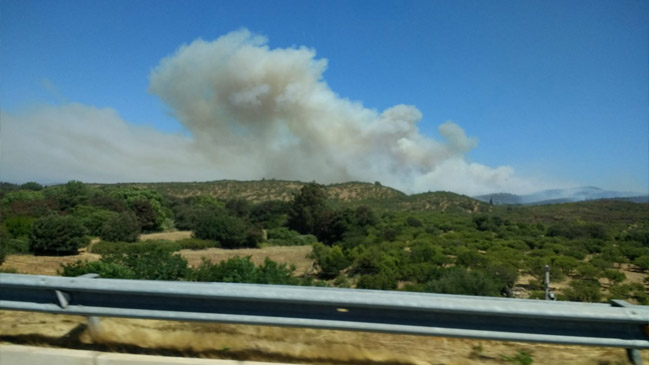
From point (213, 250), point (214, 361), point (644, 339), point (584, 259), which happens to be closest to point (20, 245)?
point (213, 250)

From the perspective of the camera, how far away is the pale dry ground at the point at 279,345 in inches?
142

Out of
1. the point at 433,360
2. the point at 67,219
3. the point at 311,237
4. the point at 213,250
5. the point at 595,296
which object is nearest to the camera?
the point at 433,360

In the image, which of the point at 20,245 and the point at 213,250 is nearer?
the point at 20,245

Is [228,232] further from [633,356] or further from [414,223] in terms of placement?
[633,356]

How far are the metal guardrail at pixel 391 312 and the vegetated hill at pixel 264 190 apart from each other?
88.6 m

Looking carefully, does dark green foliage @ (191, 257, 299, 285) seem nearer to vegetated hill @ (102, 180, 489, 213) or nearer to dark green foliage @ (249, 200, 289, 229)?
dark green foliage @ (249, 200, 289, 229)

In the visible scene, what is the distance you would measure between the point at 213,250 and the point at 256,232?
4.63 meters

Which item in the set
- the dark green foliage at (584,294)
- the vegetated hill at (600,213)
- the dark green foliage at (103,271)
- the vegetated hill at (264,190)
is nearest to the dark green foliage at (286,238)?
the vegetated hill at (600,213)

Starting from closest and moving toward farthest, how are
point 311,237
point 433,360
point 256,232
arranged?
point 433,360, point 256,232, point 311,237

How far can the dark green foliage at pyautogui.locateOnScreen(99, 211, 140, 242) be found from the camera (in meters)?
33.2

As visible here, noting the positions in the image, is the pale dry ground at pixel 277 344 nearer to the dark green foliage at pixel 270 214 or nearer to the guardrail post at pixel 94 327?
the guardrail post at pixel 94 327

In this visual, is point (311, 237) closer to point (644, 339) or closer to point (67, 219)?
point (67, 219)

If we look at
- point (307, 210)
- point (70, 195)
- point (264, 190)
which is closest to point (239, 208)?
point (307, 210)

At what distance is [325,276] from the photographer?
25141 millimetres
